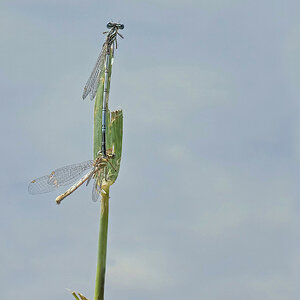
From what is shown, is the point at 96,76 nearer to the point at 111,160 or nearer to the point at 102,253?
the point at 111,160

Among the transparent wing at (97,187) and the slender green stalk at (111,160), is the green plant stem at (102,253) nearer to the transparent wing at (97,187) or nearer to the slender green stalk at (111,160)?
the slender green stalk at (111,160)

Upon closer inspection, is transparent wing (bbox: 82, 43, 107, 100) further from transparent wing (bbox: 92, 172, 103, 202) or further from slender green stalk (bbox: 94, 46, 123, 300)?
transparent wing (bbox: 92, 172, 103, 202)

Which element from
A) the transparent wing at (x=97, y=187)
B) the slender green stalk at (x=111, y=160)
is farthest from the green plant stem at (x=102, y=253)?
the transparent wing at (x=97, y=187)

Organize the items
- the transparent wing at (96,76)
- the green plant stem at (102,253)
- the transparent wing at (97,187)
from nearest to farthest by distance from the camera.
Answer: the green plant stem at (102,253)
the transparent wing at (97,187)
the transparent wing at (96,76)

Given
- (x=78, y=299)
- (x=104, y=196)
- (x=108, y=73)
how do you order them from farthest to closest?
(x=108, y=73) < (x=104, y=196) < (x=78, y=299)

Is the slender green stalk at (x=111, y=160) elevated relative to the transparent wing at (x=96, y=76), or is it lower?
lower

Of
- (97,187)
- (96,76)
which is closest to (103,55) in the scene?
(96,76)

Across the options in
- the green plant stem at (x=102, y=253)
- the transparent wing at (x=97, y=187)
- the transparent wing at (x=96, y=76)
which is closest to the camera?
the green plant stem at (x=102, y=253)

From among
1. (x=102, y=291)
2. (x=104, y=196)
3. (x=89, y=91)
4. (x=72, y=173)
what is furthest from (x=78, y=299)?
(x=89, y=91)

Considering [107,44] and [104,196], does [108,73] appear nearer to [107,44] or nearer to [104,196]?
[107,44]

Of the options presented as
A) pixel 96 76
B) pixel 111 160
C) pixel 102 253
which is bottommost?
pixel 102 253

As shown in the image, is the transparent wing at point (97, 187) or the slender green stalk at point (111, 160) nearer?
the slender green stalk at point (111, 160)
